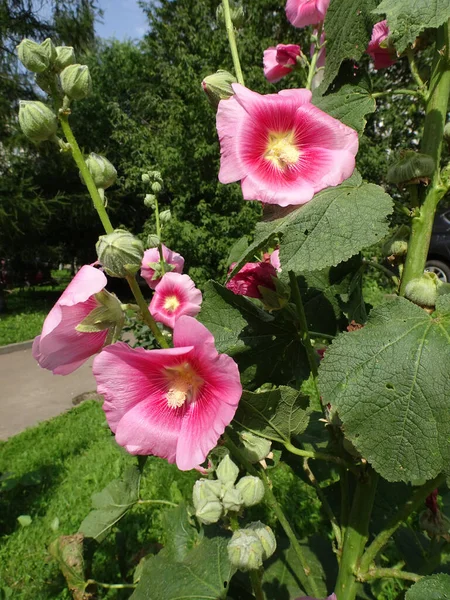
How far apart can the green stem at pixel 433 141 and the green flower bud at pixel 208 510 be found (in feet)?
1.41

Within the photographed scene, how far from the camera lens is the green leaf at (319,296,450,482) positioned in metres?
0.54

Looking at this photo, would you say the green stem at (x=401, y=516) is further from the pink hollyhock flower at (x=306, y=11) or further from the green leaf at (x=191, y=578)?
the pink hollyhock flower at (x=306, y=11)

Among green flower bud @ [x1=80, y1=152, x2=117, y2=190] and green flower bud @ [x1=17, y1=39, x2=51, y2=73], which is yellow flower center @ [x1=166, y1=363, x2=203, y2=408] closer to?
green flower bud @ [x1=80, y1=152, x2=117, y2=190]

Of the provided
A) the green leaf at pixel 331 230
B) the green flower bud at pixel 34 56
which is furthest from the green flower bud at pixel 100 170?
the green leaf at pixel 331 230

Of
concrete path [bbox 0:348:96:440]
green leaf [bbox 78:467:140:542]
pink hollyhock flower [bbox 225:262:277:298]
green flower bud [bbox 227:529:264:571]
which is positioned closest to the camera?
green flower bud [bbox 227:529:264:571]

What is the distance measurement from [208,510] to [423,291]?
42 centimetres

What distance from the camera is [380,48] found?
77cm

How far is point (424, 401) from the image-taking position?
542 millimetres

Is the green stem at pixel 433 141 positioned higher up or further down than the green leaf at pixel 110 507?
higher up

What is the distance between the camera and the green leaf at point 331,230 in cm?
55

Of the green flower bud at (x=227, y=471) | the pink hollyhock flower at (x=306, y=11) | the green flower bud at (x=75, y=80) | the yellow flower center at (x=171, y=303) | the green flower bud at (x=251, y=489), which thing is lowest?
the green flower bud at (x=251, y=489)

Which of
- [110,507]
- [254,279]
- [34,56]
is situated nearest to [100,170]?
[34,56]

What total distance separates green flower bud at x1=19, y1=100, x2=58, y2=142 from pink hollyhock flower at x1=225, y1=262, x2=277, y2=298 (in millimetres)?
328

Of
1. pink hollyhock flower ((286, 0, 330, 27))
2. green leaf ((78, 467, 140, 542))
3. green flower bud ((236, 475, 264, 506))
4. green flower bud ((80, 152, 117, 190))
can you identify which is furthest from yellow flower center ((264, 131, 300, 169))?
green leaf ((78, 467, 140, 542))
